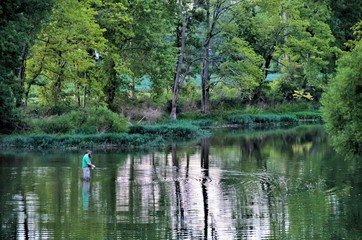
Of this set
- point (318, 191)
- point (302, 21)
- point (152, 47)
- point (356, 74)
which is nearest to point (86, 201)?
point (318, 191)

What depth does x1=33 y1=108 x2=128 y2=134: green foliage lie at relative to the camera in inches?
1898

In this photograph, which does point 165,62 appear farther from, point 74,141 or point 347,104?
point 347,104

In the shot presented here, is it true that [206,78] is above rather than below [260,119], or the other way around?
above

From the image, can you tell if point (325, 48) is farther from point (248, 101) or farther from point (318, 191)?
point (318, 191)

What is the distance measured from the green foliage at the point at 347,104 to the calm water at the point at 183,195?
2.03 metres

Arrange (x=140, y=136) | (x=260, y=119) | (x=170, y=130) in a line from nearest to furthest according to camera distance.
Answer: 1. (x=140, y=136)
2. (x=170, y=130)
3. (x=260, y=119)

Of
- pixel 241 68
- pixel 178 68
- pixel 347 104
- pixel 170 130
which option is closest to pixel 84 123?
pixel 170 130

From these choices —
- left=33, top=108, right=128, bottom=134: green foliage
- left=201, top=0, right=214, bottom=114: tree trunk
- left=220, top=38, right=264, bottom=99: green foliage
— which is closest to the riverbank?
left=33, top=108, right=128, bottom=134: green foliage

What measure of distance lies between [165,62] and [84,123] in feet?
37.0

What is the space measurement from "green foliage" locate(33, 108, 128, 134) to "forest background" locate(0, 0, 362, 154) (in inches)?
2.8

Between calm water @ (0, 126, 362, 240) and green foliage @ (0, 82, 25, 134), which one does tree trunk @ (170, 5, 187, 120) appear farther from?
green foliage @ (0, 82, 25, 134)

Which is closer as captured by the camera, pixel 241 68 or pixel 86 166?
pixel 86 166

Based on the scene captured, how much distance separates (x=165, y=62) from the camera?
58219mm

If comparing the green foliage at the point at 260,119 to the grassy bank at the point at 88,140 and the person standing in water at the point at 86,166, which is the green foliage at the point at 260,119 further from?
the person standing in water at the point at 86,166
